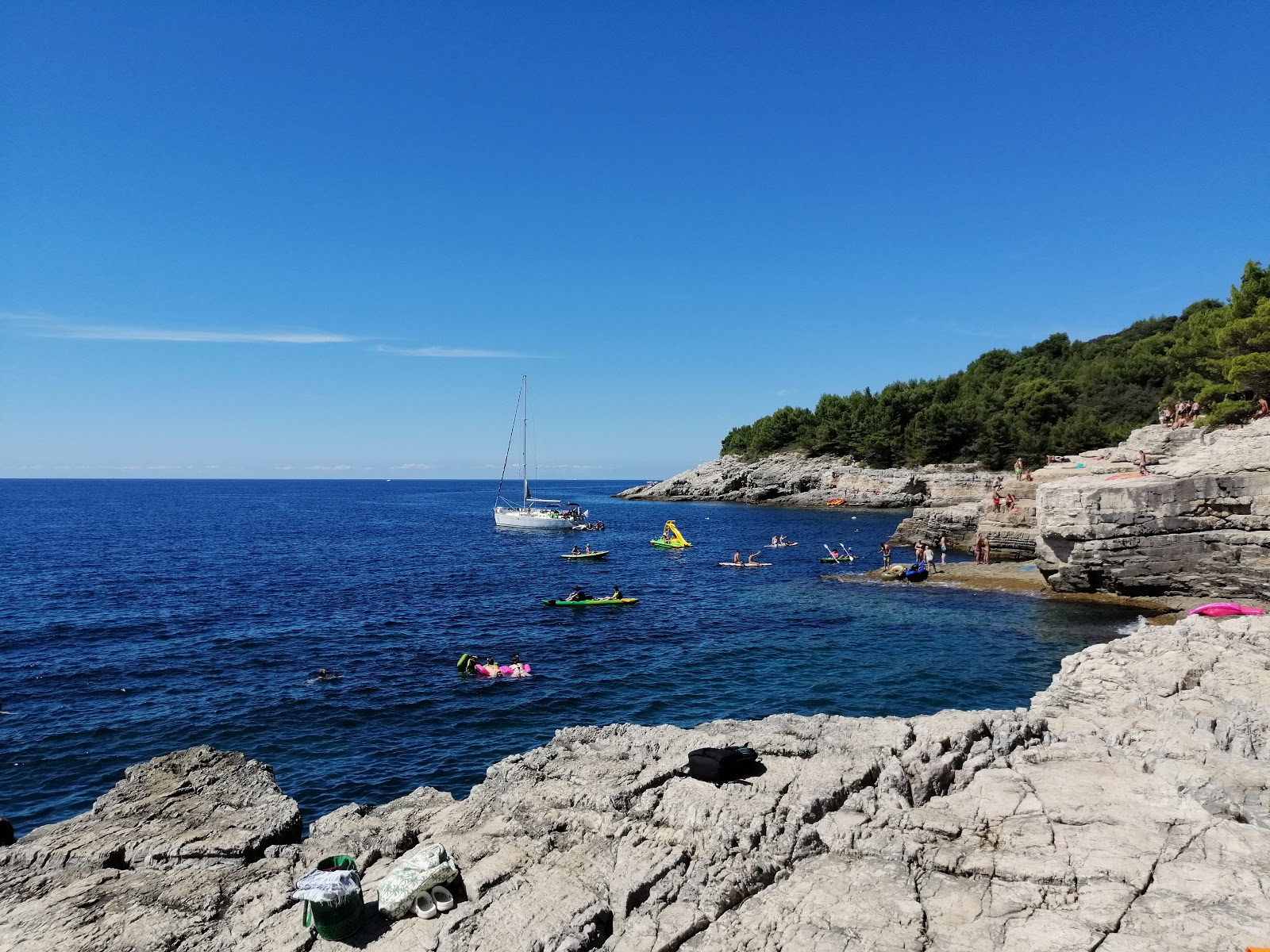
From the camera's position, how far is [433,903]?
9109 mm

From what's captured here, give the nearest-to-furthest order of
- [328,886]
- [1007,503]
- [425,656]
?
[328,886], [425,656], [1007,503]

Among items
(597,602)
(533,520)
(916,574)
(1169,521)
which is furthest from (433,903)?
(533,520)

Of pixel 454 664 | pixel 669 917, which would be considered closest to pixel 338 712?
pixel 454 664

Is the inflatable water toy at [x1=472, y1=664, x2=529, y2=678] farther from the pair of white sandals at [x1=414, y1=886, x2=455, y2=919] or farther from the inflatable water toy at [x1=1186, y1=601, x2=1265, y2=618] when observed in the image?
the inflatable water toy at [x1=1186, y1=601, x2=1265, y2=618]

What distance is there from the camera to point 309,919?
29.6 feet

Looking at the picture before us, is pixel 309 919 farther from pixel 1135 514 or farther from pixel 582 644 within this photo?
pixel 1135 514

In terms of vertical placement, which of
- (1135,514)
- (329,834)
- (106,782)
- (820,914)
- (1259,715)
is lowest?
(106,782)

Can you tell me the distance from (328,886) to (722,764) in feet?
18.8

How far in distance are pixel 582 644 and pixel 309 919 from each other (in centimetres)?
Result: 2016

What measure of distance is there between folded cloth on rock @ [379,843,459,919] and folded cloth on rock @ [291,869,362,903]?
0.44 m

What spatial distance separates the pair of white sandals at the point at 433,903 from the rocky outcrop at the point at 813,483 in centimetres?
6317

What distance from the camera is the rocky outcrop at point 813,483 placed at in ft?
258

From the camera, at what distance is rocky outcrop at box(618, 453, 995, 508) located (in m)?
78.7

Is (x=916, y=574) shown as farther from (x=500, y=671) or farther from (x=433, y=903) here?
(x=433, y=903)
